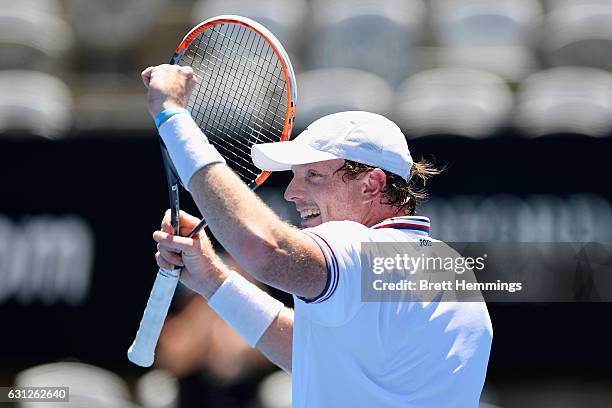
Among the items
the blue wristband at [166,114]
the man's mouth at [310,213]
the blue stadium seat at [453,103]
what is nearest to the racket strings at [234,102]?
the blue stadium seat at [453,103]

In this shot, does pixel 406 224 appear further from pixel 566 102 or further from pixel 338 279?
pixel 566 102

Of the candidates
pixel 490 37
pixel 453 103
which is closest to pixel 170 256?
pixel 453 103

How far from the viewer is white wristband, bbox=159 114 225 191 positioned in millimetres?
2090

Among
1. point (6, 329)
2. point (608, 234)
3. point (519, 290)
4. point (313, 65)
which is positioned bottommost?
point (6, 329)

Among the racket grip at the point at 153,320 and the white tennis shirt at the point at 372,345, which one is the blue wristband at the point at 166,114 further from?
the racket grip at the point at 153,320

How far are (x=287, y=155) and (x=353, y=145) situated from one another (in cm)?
17

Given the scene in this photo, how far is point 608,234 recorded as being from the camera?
5.14m

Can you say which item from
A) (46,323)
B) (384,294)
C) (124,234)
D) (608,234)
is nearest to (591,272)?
(608,234)

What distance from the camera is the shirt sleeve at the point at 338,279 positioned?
6.78 feet

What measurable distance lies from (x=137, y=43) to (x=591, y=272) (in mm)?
3626

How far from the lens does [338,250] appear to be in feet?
6.87

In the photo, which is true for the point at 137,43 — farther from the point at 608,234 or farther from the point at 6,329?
the point at 608,234

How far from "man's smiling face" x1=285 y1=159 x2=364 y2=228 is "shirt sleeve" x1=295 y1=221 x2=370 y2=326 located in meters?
0.24

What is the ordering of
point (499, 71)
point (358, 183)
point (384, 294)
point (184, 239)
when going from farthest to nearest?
point (499, 71) < point (184, 239) < point (358, 183) < point (384, 294)
